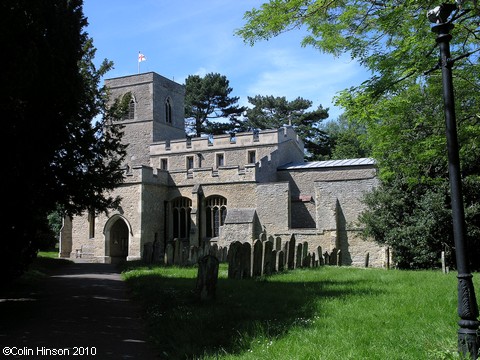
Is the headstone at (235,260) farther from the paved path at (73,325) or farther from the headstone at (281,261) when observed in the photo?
the paved path at (73,325)

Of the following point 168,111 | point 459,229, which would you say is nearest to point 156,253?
point 459,229

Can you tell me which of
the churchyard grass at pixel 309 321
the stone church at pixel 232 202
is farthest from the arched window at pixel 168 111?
the churchyard grass at pixel 309 321

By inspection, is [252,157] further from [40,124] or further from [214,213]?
[40,124]

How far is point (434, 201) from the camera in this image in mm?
18000

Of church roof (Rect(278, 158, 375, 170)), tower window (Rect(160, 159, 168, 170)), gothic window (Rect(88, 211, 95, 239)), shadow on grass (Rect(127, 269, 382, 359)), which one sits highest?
tower window (Rect(160, 159, 168, 170))

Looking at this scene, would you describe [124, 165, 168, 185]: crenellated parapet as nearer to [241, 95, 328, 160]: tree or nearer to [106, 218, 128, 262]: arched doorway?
[106, 218, 128, 262]: arched doorway

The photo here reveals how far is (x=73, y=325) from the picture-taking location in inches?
281

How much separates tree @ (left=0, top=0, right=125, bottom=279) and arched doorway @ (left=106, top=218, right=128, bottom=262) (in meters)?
18.4

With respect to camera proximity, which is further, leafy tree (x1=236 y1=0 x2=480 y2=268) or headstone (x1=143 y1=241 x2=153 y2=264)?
headstone (x1=143 y1=241 x2=153 y2=264)

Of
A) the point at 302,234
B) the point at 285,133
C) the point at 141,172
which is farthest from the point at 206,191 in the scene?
the point at 285,133

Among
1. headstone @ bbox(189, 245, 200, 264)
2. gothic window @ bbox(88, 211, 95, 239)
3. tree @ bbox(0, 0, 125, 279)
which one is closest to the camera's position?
tree @ bbox(0, 0, 125, 279)

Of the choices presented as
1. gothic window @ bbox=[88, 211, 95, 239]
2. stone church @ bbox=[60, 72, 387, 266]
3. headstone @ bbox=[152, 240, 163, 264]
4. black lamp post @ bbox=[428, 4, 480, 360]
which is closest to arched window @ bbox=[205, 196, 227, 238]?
stone church @ bbox=[60, 72, 387, 266]

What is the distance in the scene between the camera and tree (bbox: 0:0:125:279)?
6.89 m

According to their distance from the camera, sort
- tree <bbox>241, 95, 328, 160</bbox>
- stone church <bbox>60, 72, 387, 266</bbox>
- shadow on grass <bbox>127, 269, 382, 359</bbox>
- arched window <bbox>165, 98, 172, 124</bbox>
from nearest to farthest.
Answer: shadow on grass <bbox>127, 269, 382, 359</bbox>, stone church <bbox>60, 72, 387, 266</bbox>, arched window <bbox>165, 98, 172, 124</bbox>, tree <bbox>241, 95, 328, 160</bbox>
